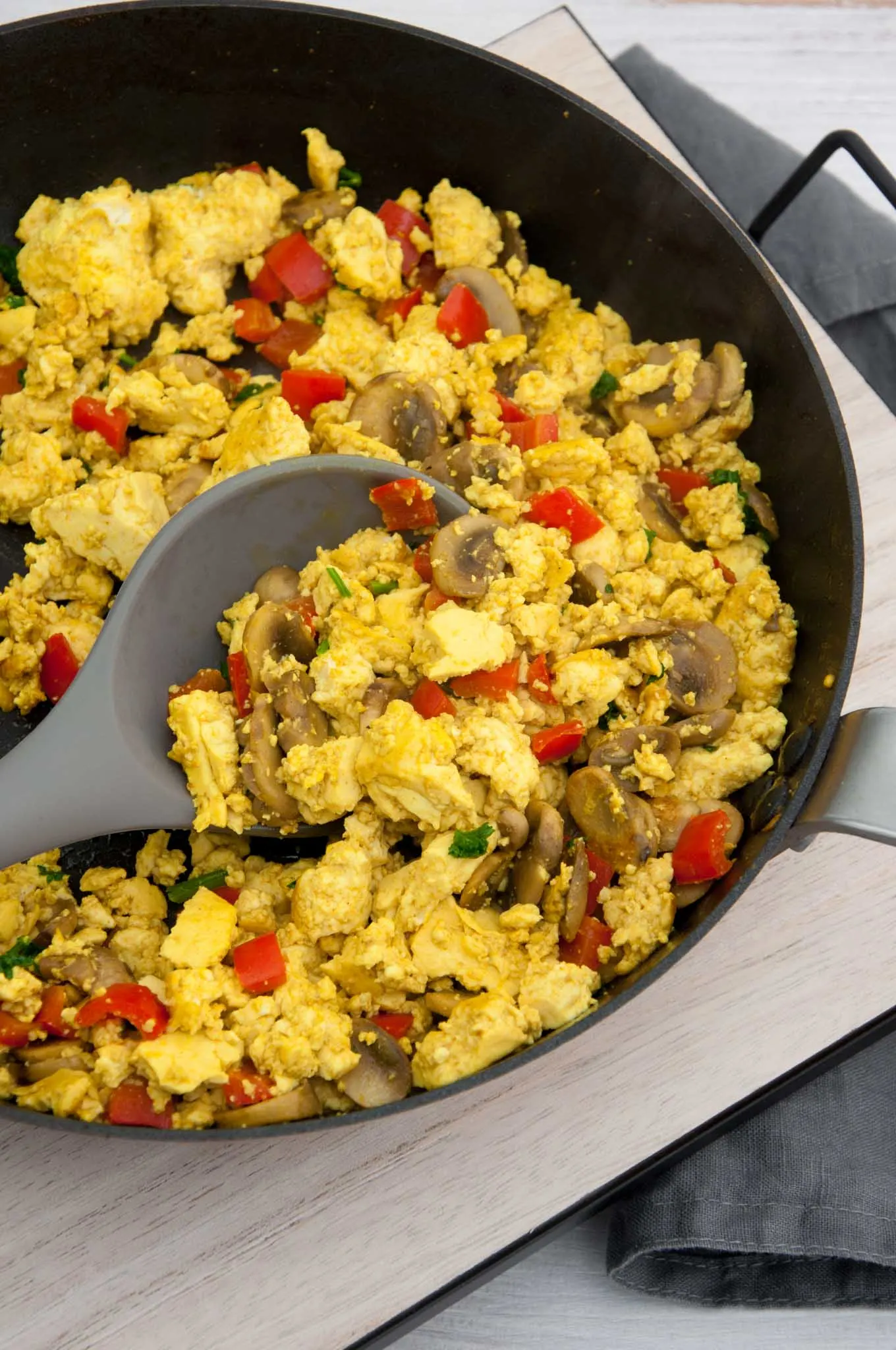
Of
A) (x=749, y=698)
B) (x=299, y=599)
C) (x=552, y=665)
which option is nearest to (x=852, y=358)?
(x=749, y=698)

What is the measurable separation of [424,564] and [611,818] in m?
0.58

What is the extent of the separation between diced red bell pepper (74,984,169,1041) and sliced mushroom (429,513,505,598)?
852mm

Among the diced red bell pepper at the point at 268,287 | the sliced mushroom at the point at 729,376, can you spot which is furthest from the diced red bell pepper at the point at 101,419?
the sliced mushroom at the point at 729,376

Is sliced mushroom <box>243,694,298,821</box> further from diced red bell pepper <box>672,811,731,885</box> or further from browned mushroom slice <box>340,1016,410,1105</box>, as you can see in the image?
diced red bell pepper <box>672,811,731,885</box>

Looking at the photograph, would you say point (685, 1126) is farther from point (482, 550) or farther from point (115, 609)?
point (115, 609)

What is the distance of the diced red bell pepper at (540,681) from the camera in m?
2.13

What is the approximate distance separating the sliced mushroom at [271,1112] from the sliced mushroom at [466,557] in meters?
0.87

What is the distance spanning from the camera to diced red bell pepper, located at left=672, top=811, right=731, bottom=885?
2016mm

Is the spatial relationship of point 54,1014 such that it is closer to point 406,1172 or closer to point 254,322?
point 406,1172

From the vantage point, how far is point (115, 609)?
207 cm

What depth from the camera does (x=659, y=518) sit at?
2.39 meters

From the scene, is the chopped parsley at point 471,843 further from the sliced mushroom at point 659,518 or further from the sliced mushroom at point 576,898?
the sliced mushroom at point 659,518

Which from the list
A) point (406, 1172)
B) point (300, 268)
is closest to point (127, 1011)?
point (406, 1172)

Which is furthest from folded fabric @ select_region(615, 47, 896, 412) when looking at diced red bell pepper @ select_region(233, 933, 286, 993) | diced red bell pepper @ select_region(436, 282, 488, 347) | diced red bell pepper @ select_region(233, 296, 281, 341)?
diced red bell pepper @ select_region(233, 933, 286, 993)
